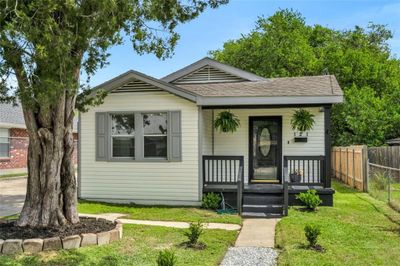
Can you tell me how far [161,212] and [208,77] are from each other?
5.81 m

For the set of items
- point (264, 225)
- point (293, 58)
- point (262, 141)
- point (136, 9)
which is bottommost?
point (264, 225)

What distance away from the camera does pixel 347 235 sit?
737 cm

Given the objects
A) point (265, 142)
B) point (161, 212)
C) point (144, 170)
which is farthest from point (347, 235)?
point (144, 170)

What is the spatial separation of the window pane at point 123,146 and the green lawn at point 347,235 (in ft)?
14.9

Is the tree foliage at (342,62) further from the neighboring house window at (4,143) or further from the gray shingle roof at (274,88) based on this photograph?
the neighboring house window at (4,143)

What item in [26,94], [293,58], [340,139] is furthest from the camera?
[293,58]

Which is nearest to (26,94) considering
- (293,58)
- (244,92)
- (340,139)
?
(244,92)

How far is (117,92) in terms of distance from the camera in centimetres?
1146

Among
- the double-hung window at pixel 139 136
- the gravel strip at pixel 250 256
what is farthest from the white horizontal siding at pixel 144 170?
the gravel strip at pixel 250 256

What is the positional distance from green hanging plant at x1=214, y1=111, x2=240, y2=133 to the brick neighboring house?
13.3 metres

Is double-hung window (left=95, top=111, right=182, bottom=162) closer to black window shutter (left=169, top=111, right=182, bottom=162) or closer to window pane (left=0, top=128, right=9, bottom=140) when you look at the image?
black window shutter (left=169, top=111, right=182, bottom=162)

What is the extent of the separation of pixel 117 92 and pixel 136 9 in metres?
4.50

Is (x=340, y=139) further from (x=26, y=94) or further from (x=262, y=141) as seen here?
(x=26, y=94)

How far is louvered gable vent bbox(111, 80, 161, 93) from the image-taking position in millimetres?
11242
